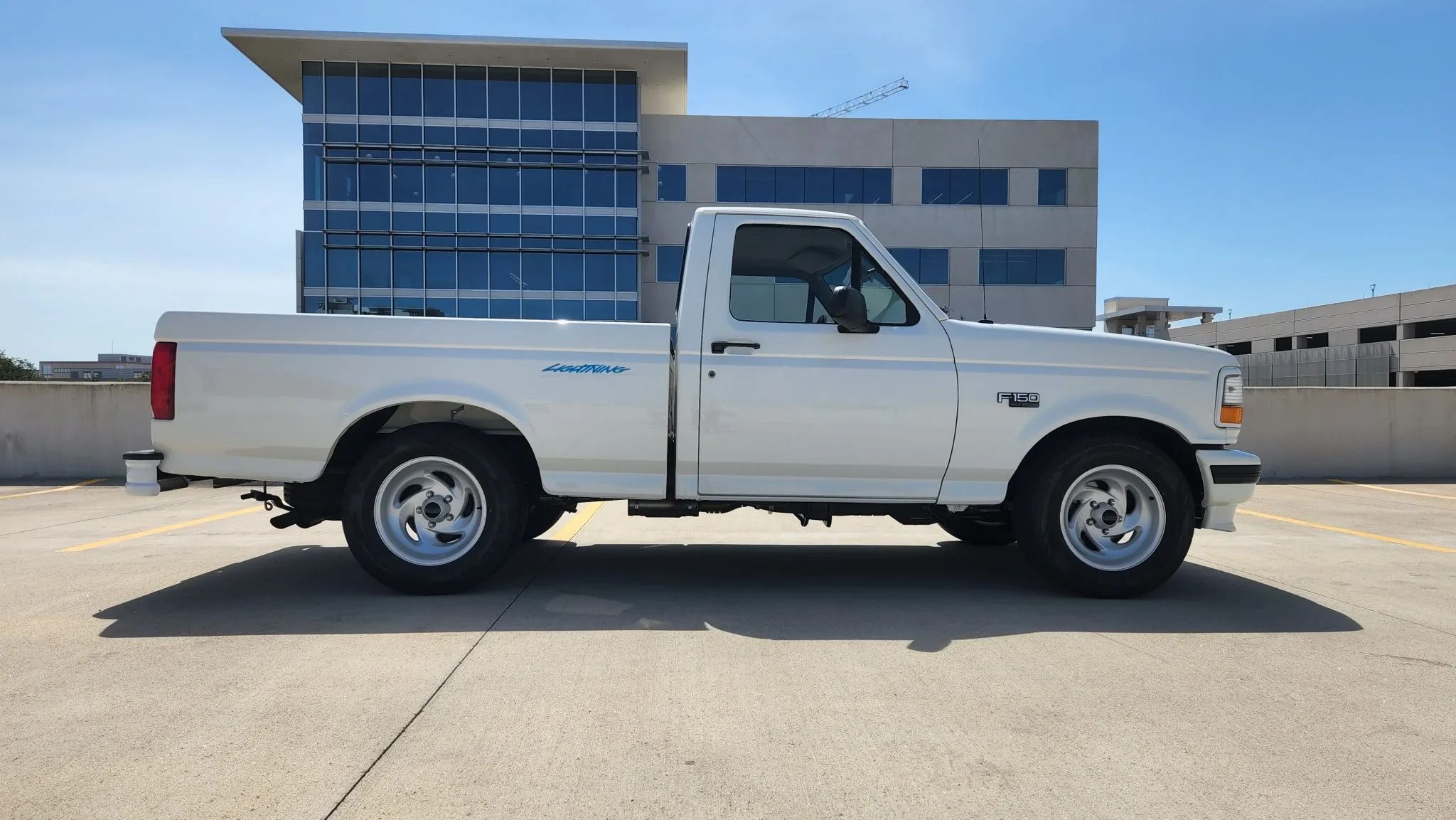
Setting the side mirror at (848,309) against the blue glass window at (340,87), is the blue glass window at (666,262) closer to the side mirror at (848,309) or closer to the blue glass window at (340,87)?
the blue glass window at (340,87)

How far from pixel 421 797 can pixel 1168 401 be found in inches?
174

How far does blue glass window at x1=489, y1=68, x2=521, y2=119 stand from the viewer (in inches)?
1446

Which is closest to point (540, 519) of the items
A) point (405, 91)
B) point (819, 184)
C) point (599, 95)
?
point (819, 184)

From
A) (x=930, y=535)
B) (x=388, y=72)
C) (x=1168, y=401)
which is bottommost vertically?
(x=930, y=535)

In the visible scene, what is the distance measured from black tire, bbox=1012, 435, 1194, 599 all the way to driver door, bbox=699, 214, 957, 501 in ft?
1.91

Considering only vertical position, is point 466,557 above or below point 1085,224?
below

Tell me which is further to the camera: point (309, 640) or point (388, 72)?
point (388, 72)

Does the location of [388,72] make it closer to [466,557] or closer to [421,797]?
[466,557]

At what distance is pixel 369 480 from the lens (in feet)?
15.6

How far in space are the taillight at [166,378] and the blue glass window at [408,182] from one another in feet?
111

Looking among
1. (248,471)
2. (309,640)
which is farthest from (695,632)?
(248,471)

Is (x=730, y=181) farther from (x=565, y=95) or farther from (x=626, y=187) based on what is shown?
(x=565, y=95)

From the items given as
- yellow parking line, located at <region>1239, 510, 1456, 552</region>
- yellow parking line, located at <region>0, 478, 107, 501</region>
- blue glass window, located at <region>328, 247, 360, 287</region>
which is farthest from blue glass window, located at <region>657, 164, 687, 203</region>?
yellow parking line, located at <region>1239, 510, 1456, 552</region>

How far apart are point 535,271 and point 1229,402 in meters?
33.7
